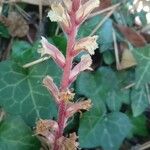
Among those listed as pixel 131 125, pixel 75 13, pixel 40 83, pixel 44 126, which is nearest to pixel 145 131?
pixel 131 125

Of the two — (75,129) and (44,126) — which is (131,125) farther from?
(44,126)

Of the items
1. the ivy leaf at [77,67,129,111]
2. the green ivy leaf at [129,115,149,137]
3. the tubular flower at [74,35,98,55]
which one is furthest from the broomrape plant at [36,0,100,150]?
the green ivy leaf at [129,115,149,137]

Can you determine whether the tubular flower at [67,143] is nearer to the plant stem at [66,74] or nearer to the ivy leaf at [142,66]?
the plant stem at [66,74]

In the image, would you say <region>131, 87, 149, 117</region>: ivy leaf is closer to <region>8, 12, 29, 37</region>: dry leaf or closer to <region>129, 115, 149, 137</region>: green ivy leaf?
<region>129, 115, 149, 137</region>: green ivy leaf

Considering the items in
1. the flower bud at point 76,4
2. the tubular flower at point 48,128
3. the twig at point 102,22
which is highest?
the twig at point 102,22

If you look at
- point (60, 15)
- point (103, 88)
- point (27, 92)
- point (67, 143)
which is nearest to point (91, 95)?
point (103, 88)

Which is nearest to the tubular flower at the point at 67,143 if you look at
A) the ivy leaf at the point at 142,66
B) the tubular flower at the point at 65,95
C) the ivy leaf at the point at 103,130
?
the tubular flower at the point at 65,95
